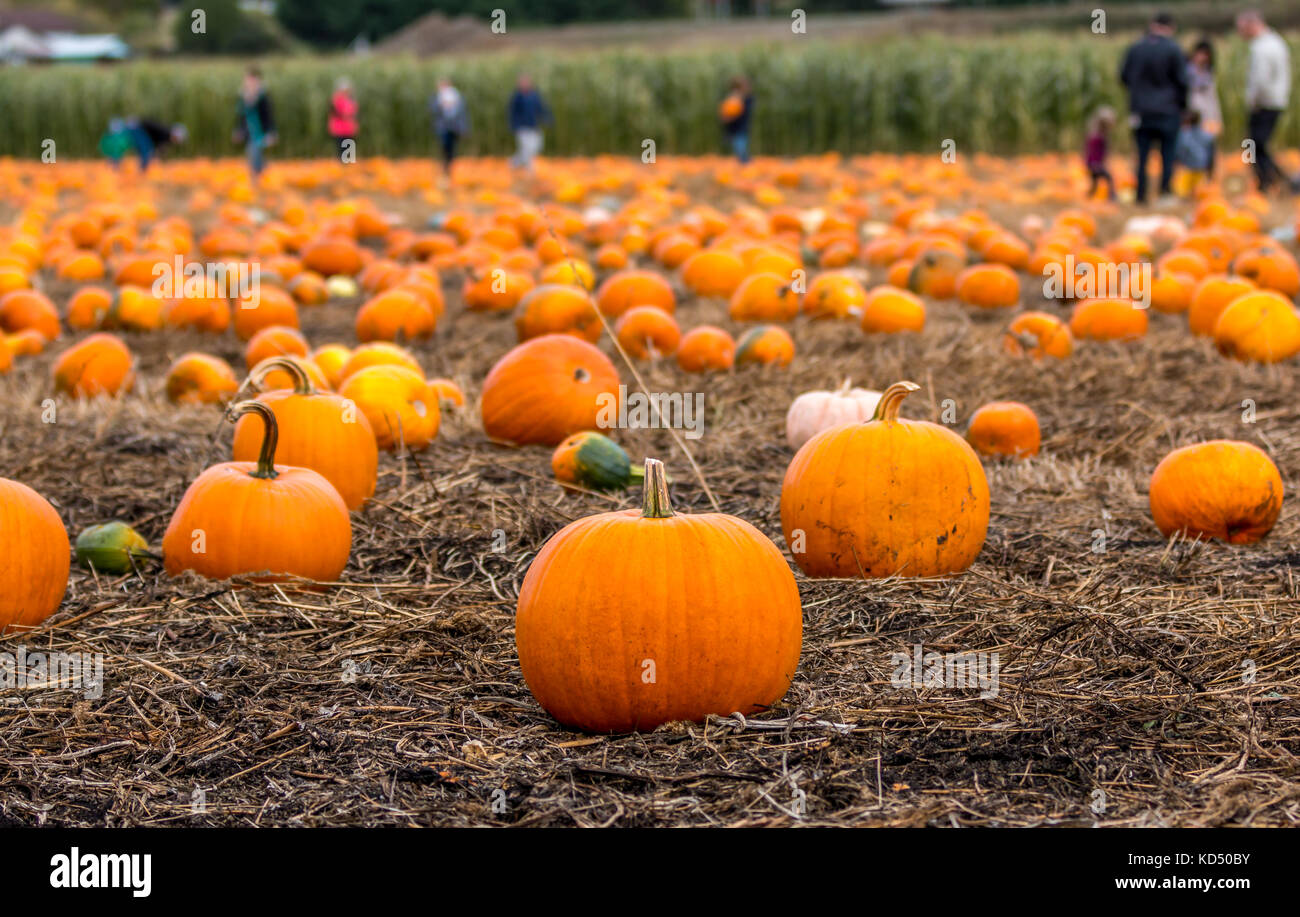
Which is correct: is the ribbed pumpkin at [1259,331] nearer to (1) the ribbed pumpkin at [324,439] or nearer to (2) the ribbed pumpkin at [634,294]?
(2) the ribbed pumpkin at [634,294]

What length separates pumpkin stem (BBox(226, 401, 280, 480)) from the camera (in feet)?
12.2

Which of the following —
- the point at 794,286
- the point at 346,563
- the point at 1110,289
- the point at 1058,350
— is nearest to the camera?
the point at 346,563

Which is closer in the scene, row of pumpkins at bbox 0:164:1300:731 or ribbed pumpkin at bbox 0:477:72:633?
row of pumpkins at bbox 0:164:1300:731

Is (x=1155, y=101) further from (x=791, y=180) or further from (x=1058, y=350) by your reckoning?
(x=1058, y=350)

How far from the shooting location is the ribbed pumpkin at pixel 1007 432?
527 centimetres

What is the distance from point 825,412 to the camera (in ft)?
17.1

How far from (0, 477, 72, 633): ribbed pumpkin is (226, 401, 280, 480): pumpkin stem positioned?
559mm

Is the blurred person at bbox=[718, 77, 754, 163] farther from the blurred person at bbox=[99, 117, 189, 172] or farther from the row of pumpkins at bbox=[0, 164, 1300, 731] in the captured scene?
the row of pumpkins at bbox=[0, 164, 1300, 731]

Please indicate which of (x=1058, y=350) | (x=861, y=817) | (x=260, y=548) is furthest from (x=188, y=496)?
(x=1058, y=350)

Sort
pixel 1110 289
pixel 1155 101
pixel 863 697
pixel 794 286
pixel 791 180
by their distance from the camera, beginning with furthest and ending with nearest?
1. pixel 791 180
2. pixel 1155 101
3. pixel 1110 289
4. pixel 794 286
5. pixel 863 697

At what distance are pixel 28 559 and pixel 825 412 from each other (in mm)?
2862

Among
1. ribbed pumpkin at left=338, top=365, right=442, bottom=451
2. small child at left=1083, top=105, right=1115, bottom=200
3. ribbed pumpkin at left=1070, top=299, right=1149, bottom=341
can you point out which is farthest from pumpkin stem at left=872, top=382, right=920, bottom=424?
small child at left=1083, top=105, right=1115, bottom=200
